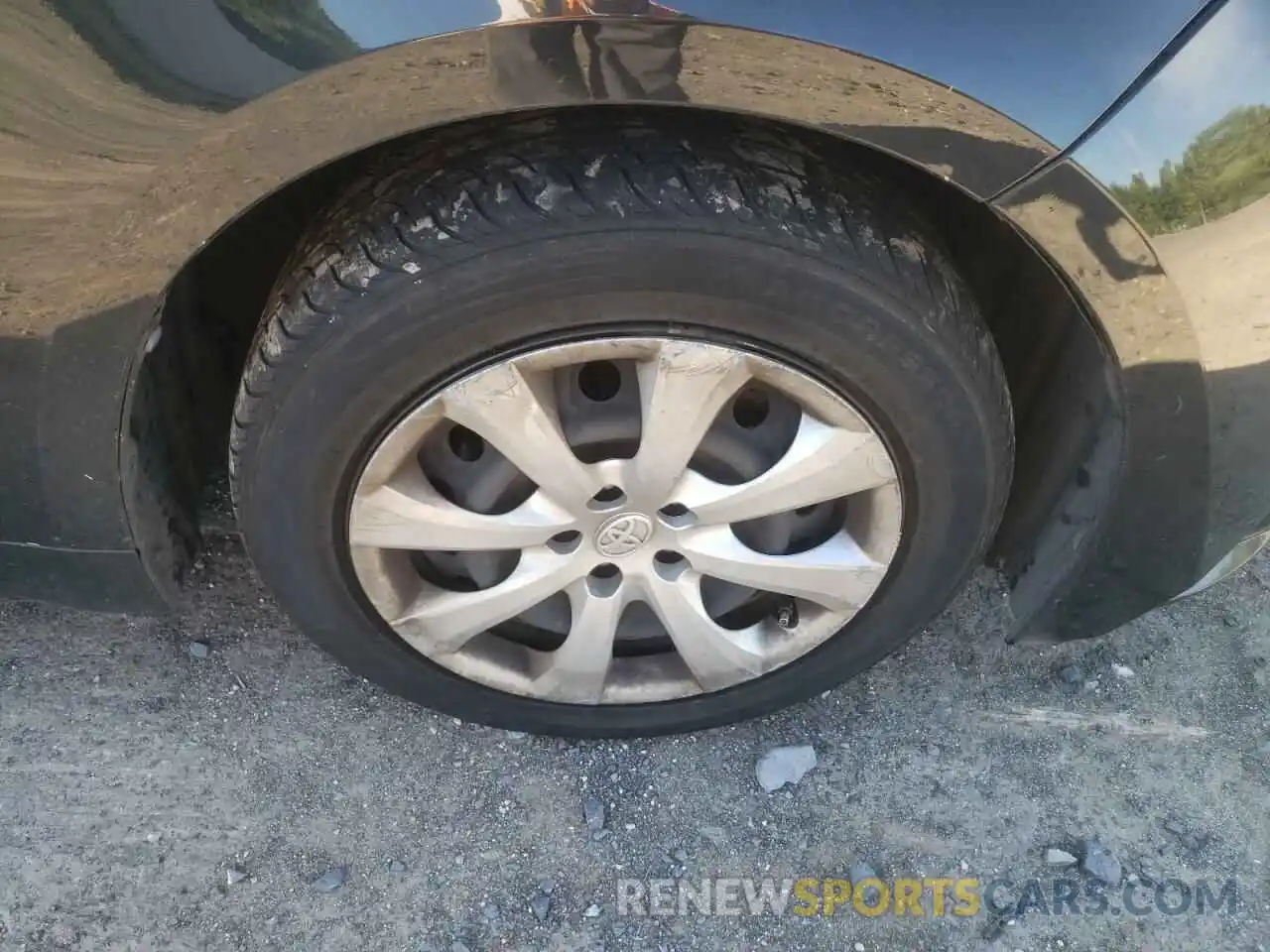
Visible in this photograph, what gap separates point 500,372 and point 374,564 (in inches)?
16.9

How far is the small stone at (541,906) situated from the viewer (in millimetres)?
1992

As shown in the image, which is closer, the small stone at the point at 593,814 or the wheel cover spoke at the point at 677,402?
the wheel cover spoke at the point at 677,402

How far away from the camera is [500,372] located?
1.58 meters

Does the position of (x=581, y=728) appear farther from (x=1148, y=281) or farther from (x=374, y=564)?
(x=1148, y=281)

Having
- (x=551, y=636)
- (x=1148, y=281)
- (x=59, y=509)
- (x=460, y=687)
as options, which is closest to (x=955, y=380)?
(x=1148, y=281)

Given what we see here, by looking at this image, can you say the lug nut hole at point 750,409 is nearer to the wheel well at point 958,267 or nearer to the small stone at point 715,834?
the wheel well at point 958,267

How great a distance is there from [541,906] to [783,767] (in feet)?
1.75

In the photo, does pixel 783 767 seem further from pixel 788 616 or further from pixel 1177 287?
pixel 1177 287

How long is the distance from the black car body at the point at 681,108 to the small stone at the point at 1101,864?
0.69 m

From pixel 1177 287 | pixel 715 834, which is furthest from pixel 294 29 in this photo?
pixel 715 834

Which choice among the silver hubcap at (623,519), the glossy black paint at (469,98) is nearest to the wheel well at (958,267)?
the glossy black paint at (469,98)

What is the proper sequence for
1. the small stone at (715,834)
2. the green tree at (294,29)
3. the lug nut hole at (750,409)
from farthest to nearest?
the small stone at (715,834) < the lug nut hole at (750,409) < the green tree at (294,29)

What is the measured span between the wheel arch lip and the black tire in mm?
204

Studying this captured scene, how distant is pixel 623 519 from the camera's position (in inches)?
70.2
